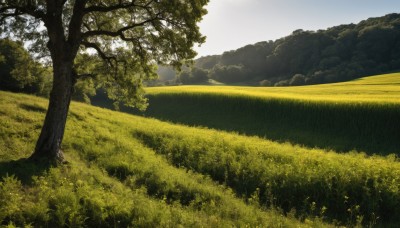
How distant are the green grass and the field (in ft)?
0.13

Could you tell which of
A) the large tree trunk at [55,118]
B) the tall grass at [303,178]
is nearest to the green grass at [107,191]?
the large tree trunk at [55,118]

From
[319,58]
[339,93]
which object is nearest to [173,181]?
[339,93]

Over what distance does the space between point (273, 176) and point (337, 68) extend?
86946mm

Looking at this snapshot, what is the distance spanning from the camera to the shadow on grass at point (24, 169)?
12352 mm

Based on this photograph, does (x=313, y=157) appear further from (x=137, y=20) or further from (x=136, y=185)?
(x=137, y=20)

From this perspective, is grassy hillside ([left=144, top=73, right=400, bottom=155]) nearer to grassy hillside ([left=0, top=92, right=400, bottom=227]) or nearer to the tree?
grassy hillside ([left=0, top=92, right=400, bottom=227])

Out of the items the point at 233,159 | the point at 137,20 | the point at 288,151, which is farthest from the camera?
the point at 288,151

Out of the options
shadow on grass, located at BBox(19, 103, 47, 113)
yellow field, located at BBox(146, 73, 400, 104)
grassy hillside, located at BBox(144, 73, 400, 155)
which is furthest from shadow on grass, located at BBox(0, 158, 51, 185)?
yellow field, located at BBox(146, 73, 400, 104)

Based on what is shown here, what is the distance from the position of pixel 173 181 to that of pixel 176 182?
15cm

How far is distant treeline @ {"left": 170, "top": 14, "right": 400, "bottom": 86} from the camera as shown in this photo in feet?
310

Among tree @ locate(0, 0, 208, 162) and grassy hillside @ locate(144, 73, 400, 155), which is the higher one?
tree @ locate(0, 0, 208, 162)

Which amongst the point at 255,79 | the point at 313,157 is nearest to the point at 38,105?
the point at 313,157

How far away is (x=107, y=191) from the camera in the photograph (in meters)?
12.9

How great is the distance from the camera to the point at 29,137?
17766 mm
